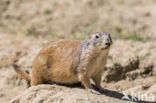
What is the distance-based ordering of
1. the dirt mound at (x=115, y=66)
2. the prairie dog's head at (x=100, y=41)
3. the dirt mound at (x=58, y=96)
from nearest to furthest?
the dirt mound at (x=58, y=96)
the prairie dog's head at (x=100, y=41)
the dirt mound at (x=115, y=66)

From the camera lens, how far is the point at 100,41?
5.97 m

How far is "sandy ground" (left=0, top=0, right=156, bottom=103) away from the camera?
6.38 m

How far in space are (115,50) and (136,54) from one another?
54 cm

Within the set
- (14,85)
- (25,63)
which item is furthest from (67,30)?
(14,85)

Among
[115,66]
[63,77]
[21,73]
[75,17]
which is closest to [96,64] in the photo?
[63,77]

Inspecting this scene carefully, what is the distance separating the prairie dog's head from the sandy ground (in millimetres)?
832

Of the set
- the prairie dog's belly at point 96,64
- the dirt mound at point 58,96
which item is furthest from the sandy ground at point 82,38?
the prairie dog's belly at point 96,64

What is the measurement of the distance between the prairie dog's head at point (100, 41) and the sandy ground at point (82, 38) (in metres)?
0.83

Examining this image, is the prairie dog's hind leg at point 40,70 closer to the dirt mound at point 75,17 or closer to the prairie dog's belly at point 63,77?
the prairie dog's belly at point 63,77

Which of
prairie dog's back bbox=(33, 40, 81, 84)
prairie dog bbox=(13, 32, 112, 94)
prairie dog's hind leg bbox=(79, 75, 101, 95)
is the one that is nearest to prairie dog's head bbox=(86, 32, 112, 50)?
prairie dog bbox=(13, 32, 112, 94)

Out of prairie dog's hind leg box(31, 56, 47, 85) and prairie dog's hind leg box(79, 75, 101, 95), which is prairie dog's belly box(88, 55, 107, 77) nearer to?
prairie dog's hind leg box(79, 75, 101, 95)

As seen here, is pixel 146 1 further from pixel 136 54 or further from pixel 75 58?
pixel 75 58

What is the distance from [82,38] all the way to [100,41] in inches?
152

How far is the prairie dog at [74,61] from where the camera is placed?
19.9 ft
